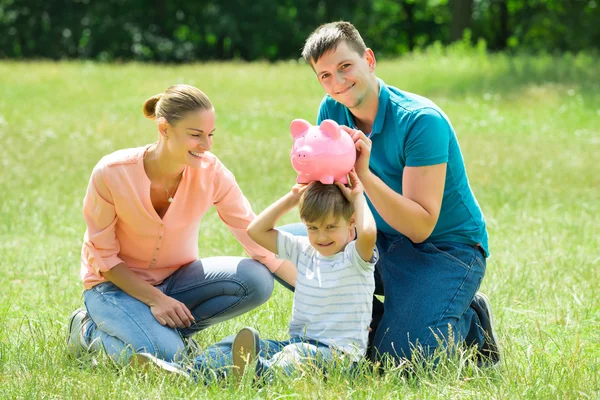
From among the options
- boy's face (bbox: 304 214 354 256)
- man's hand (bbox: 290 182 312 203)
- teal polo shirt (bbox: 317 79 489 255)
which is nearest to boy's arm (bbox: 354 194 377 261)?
boy's face (bbox: 304 214 354 256)

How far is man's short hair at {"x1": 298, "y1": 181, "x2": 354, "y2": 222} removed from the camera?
140 inches

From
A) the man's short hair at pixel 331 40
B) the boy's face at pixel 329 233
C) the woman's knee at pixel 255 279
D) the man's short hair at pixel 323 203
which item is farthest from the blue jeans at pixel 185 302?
the man's short hair at pixel 331 40

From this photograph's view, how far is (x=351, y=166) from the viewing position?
11.6 feet

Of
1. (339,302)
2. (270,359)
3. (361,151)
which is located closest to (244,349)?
(270,359)

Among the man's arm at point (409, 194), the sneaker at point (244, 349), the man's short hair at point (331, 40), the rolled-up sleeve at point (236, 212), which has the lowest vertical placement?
the sneaker at point (244, 349)

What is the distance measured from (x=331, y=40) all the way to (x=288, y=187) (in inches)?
198

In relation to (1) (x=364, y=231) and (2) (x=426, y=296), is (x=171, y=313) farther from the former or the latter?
A: (2) (x=426, y=296)

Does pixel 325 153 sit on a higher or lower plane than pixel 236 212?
higher

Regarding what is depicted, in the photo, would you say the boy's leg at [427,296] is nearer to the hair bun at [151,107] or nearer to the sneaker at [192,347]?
the sneaker at [192,347]

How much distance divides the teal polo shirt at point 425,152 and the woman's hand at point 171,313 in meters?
1.10

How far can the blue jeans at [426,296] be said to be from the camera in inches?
150

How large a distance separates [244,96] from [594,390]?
1359 centimetres

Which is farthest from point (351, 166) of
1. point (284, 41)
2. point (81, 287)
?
point (284, 41)

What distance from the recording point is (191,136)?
3.86 metres
